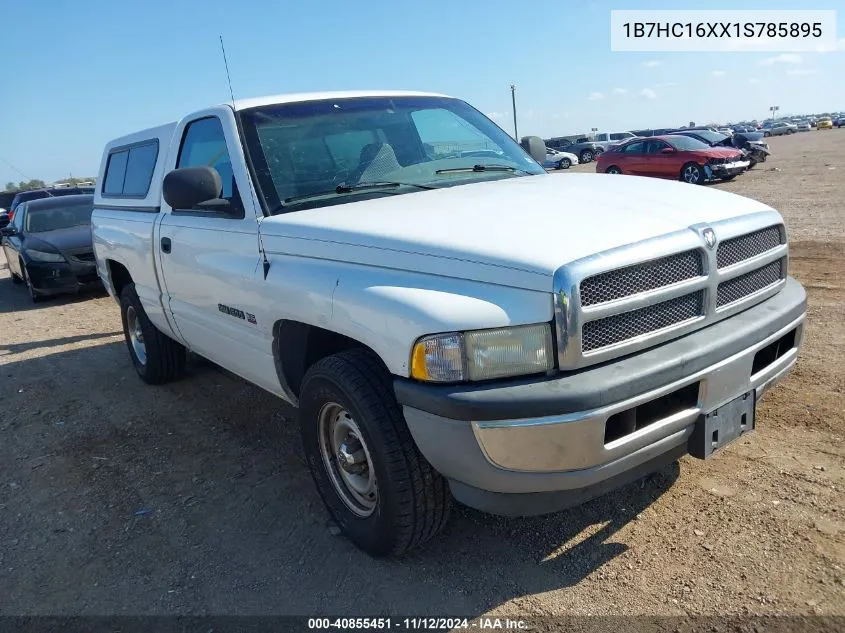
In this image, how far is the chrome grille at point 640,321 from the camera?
2.38 metres

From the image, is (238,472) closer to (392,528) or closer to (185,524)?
(185,524)

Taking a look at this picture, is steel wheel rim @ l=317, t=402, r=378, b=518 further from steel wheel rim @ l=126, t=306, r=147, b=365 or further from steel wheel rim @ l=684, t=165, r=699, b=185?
steel wheel rim @ l=684, t=165, r=699, b=185

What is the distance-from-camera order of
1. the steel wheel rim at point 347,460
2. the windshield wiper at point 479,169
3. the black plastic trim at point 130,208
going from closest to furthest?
the steel wheel rim at point 347,460 < the windshield wiper at point 479,169 < the black plastic trim at point 130,208

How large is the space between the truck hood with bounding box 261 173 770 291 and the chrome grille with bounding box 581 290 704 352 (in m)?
0.25

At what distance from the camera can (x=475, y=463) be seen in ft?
7.79

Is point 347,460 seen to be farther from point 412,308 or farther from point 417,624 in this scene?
Answer: point 412,308

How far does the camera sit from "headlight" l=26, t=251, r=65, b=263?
1017cm

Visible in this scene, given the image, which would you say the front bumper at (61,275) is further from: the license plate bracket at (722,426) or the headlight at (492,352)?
the license plate bracket at (722,426)

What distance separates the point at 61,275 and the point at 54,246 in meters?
0.52

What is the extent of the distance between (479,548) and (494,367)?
1.09 meters

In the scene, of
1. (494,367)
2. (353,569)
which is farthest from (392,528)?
(494,367)

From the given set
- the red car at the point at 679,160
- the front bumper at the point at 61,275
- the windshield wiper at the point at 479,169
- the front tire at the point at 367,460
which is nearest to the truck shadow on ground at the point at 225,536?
the front tire at the point at 367,460

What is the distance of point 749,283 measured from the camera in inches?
116

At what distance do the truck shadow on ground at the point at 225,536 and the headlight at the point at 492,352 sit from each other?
98 cm
